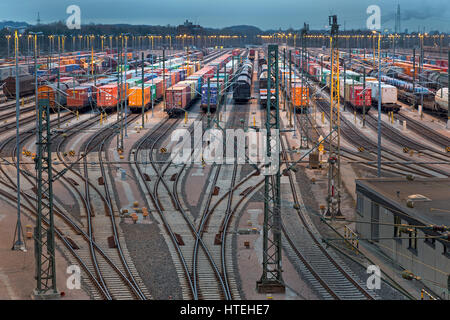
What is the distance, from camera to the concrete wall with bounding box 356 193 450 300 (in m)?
18.1

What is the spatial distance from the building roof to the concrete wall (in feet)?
1.33

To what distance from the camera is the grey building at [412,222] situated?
18.3 metres

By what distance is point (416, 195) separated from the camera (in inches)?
854

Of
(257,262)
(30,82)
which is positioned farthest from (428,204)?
(30,82)

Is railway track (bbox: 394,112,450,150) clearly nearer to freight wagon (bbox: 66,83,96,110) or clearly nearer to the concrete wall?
the concrete wall

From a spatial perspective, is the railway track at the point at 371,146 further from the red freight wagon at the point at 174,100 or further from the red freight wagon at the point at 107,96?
the red freight wagon at the point at 107,96

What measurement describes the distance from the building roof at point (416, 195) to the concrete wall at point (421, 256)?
405 mm

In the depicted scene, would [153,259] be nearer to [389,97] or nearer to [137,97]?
[137,97]

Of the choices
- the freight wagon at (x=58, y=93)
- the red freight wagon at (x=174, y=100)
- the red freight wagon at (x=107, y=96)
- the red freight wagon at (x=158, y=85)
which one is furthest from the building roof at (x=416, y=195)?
the red freight wagon at (x=158, y=85)

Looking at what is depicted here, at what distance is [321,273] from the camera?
21.5 metres

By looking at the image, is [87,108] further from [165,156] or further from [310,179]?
[310,179]

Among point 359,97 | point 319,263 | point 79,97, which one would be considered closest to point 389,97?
point 359,97
